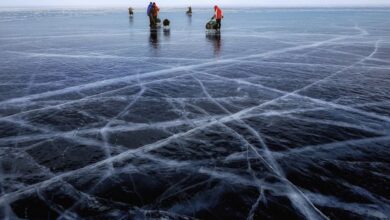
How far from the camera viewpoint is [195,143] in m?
4.74

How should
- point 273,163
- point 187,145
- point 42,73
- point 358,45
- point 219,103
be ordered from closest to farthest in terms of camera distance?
point 273,163
point 187,145
point 219,103
point 42,73
point 358,45

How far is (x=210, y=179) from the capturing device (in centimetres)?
382

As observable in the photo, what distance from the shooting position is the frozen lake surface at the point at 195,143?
3.38 metres

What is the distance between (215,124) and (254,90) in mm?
2501

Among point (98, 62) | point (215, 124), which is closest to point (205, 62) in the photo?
point (98, 62)

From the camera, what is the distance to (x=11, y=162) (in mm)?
4191

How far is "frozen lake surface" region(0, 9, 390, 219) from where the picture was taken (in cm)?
338

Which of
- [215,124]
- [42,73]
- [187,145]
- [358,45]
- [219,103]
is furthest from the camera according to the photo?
[358,45]

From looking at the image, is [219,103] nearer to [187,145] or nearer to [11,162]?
[187,145]

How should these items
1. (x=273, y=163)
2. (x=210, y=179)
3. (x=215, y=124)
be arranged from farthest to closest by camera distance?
(x=215, y=124) < (x=273, y=163) < (x=210, y=179)

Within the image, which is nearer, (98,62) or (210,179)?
(210,179)

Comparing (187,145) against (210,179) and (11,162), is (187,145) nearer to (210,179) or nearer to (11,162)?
(210,179)

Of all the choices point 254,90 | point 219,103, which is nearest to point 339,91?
point 254,90

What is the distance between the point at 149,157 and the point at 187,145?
2.03ft
